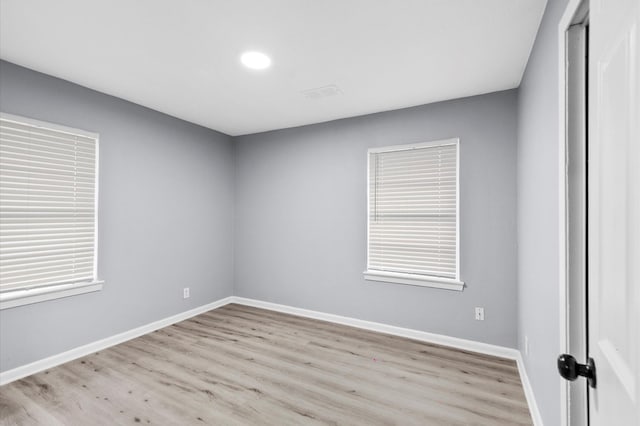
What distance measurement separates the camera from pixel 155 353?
2.94m

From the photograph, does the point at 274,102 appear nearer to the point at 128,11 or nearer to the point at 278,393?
the point at 128,11

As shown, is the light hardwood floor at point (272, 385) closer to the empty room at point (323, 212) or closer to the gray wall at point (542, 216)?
the empty room at point (323, 212)

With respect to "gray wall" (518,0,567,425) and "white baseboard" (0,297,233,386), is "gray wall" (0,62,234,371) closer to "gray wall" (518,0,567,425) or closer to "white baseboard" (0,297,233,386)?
"white baseboard" (0,297,233,386)

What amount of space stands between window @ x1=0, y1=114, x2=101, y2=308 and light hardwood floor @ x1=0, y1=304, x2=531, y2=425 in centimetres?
74

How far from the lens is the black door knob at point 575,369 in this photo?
2.54 feet

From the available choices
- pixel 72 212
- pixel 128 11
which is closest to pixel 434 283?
pixel 128 11

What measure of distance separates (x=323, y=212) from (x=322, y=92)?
148cm

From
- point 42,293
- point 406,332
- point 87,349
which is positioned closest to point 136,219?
point 42,293

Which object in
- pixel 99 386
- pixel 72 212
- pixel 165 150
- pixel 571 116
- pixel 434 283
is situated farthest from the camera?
pixel 165 150

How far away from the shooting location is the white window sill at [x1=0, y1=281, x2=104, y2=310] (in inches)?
94.7

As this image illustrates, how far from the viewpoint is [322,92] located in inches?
117

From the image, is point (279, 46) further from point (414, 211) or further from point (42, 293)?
point (42, 293)

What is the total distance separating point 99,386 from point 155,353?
0.58 m
